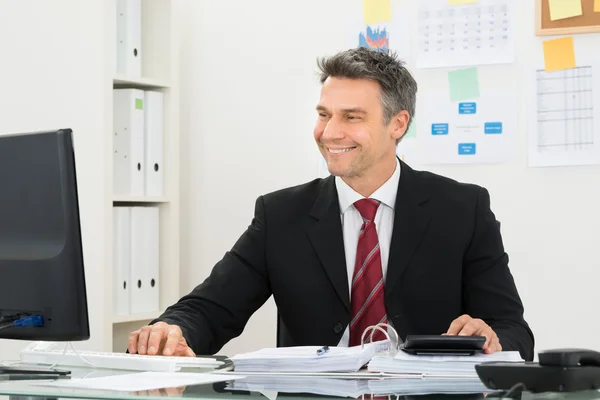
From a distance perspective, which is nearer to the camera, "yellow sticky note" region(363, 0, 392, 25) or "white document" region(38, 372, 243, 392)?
"white document" region(38, 372, 243, 392)

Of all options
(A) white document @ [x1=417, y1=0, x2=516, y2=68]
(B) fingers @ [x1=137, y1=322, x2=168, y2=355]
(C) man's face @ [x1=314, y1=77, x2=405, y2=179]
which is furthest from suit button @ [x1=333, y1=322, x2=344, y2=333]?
(A) white document @ [x1=417, y1=0, x2=516, y2=68]

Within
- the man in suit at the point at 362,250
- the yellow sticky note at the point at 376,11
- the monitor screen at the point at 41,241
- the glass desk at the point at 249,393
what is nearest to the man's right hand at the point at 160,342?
the man in suit at the point at 362,250

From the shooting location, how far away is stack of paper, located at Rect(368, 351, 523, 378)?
1.35 meters

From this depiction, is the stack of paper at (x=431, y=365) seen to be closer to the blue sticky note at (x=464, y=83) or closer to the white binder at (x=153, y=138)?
the blue sticky note at (x=464, y=83)

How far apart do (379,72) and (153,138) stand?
1.06 m

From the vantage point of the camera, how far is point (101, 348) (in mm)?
2783

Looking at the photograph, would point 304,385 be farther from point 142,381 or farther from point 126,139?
point 126,139

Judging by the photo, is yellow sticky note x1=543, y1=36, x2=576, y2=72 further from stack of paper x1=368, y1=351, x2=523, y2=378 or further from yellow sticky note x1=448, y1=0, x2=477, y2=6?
stack of paper x1=368, y1=351, x2=523, y2=378

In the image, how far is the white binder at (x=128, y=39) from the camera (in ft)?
9.84

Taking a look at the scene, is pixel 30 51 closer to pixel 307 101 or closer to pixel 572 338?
pixel 307 101

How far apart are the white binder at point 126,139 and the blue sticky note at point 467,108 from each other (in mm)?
1087

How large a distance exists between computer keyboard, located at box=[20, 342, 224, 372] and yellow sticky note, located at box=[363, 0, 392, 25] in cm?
172

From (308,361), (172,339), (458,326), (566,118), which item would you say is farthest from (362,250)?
(566,118)

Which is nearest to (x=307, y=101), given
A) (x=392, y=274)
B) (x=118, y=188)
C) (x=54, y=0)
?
(x=118, y=188)
